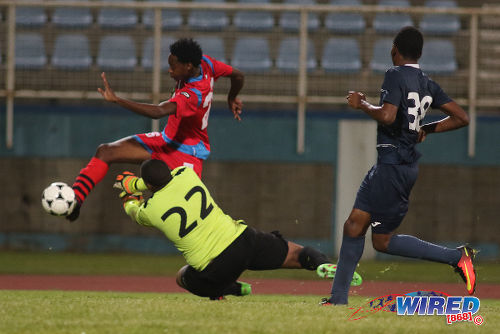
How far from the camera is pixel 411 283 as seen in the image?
35.7ft

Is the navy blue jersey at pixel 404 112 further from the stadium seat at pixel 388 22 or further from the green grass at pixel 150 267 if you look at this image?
the stadium seat at pixel 388 22

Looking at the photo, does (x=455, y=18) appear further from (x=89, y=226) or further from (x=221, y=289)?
(x=221, y=289)

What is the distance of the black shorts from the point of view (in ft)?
20.6

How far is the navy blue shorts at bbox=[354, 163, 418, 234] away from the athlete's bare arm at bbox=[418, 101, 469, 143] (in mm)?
358

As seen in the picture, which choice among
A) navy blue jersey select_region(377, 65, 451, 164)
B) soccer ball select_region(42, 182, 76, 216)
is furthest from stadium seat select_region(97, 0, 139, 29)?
navy blue jersey select_region(377, 65, 451, 164)

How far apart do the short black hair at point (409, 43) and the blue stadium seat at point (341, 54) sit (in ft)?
24.2

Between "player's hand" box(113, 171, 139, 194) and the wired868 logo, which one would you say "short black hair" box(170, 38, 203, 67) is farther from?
the wired868 logo

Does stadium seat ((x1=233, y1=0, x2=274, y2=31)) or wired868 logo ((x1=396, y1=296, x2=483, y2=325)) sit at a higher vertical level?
stadium seat ((x1=233, y1=0, x2=274, y2=31))

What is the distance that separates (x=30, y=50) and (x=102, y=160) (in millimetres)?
7283

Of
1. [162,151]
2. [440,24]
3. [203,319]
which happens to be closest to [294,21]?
[440,24]

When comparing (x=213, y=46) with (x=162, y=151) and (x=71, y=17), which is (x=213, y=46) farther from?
(x=162, y=151)

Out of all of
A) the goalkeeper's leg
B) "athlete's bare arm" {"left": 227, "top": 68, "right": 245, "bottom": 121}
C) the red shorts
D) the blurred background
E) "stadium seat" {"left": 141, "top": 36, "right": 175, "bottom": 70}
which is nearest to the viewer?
the goalkeeper's leg

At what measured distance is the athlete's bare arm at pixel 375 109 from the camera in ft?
20.0

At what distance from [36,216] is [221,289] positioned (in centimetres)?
772
